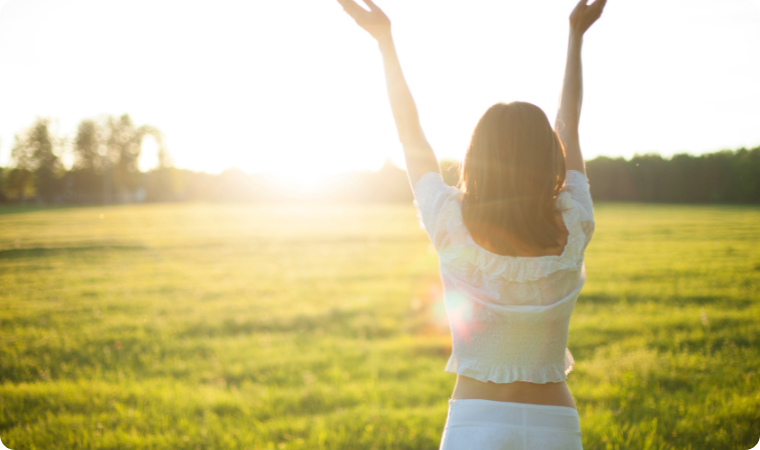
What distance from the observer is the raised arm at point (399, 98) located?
2.03 metres

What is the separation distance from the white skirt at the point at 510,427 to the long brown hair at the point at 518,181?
2.12ft

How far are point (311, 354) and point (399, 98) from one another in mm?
5234

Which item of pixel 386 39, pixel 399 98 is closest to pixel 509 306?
pixel 399 98

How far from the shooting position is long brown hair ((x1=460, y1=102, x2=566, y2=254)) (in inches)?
66.1

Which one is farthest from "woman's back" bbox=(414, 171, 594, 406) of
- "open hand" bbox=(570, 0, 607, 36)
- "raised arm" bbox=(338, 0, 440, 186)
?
"open hand" bbox=(570, 0, 607, 36)

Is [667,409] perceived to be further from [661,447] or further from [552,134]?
[552,134]

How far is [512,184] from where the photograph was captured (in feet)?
5.53

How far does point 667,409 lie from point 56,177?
8.10 m

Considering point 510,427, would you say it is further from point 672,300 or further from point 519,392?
point 672,300

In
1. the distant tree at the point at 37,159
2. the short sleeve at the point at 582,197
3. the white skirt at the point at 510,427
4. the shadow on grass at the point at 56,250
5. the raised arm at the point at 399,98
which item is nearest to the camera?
the white skirt at the point at 510,427

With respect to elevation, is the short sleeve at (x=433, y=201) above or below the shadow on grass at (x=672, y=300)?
above

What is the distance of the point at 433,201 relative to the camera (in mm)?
1858

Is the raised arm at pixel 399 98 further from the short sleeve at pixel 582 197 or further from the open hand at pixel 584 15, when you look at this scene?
the open hand at pixel 584 15

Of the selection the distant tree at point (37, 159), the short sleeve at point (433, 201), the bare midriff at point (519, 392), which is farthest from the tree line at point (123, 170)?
the bare midriff at point (519, 392)
